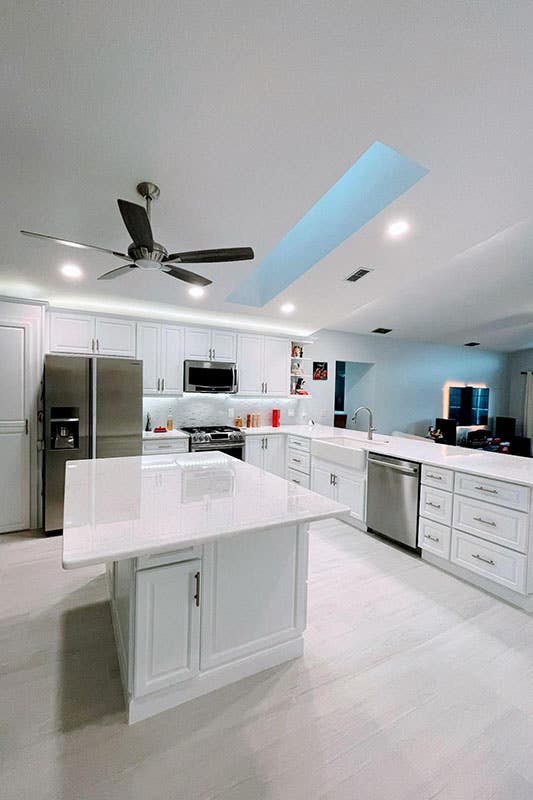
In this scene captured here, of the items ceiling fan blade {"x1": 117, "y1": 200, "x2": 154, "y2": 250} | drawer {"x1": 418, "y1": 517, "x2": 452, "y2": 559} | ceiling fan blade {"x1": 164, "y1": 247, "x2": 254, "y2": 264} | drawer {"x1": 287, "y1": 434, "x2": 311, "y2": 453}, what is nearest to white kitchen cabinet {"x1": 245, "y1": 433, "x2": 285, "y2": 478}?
drawer {"x1": 287, "y1": 434, "x2": 311, "y2": 453}

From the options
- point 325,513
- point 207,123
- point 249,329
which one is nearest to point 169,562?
point 325,513

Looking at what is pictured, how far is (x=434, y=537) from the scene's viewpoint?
2992 mm

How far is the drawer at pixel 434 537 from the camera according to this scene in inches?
114

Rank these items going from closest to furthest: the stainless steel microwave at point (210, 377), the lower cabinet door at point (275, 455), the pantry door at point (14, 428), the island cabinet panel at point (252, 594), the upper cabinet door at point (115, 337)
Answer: the island cabinet panel at point (252, 594)
the pantry door at point (14, 428)
the upper cabinet door at point (115, 337)
the stainless steel microwave at point (210, 377)
the lower cabinet door at point (275, 455)

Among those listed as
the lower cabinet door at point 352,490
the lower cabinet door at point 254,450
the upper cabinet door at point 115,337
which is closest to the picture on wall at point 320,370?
the lower cabinet door at point 254,450

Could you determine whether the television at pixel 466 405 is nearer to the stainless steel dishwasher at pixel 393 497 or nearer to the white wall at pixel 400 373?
the white wall at pixel 400 373

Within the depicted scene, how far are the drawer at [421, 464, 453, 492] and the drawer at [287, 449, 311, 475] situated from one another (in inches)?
67.5

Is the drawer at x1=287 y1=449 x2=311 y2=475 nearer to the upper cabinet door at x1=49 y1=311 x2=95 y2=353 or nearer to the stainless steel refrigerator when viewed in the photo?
the stainless steel refrigerator

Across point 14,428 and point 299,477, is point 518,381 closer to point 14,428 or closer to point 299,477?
point 299,477

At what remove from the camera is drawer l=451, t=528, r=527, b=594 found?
241 cm

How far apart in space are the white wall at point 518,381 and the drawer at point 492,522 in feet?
25.7

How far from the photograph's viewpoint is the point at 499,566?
99.0 inches

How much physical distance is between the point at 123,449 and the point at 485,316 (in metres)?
6.14

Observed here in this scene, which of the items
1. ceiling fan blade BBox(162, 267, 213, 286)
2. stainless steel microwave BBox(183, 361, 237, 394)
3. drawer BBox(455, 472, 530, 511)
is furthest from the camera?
stainless steel microwave BBox(183, 361, 237, 394)
